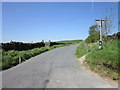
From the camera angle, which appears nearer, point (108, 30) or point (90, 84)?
point (90, 84)

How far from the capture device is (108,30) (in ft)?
58.0

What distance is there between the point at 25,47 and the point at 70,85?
72.0ft

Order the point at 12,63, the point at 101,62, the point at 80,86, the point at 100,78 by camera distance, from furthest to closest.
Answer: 1. the point at 12,63
2. the point at 101,62
3. the point at 100,78
4. the point at 80,86

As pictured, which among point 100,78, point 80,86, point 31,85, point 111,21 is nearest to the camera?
point 80,86

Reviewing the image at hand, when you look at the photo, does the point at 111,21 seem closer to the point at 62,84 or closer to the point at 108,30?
the point at 108,30

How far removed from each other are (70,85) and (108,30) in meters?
14.4

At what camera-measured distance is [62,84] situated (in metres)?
5.64

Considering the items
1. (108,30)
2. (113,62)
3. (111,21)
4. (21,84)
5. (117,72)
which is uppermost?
(111,21)

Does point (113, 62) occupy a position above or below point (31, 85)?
above

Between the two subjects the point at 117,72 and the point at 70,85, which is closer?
the point at 70,85

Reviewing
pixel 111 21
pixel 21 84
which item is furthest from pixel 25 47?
pixel 21 84

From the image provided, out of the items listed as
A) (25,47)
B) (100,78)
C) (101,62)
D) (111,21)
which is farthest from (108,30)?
(25,47)

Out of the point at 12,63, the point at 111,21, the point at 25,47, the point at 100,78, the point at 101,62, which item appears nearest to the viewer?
the point at 100,78

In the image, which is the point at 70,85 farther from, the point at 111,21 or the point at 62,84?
the point at 111,21
